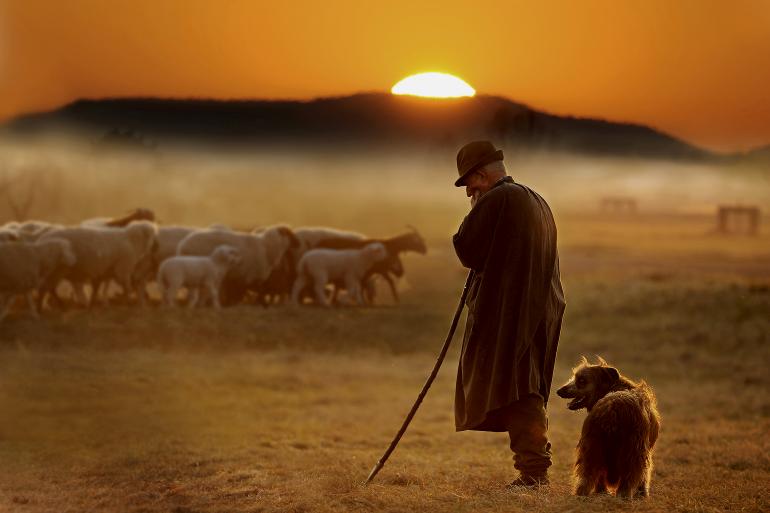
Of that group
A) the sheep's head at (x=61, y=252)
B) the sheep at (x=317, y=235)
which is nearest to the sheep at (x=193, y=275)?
the sheep's head at (x=61, y=252)

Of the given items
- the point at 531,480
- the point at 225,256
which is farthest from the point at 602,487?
the point at 225,256

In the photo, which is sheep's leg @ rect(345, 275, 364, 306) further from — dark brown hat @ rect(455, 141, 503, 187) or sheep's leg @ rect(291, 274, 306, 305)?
dark brown hat @ rect(455, 141, 503, 187)

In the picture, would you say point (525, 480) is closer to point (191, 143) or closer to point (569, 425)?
point (569, 425)

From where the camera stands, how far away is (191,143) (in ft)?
68.6

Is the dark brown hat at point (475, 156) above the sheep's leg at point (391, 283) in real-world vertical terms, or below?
above

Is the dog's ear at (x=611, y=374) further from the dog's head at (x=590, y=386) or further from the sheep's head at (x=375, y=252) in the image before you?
the sheep's head at (x=375, y=252)

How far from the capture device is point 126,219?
20719 millimetres

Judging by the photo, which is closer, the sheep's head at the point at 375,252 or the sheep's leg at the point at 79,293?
the sheep's leg at the point at 79,293

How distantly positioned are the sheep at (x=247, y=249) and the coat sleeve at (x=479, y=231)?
1282cm

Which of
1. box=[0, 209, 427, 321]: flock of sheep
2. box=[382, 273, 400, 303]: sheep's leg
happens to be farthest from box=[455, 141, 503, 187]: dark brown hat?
box=[382, 273, 400, 303]: sheep's leg

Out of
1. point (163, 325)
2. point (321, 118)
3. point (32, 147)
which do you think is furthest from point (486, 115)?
point (32, 147)

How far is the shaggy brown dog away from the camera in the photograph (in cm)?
535

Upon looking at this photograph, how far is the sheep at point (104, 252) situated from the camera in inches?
A: 685

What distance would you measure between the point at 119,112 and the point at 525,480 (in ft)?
49.4
